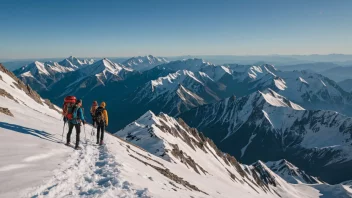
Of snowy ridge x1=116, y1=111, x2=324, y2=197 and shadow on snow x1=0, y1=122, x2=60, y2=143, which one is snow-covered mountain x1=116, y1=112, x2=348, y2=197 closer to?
snowy ridge x1=116, y1=111, x2=324, y2=197

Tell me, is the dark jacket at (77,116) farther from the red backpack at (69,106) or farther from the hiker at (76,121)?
the red backpack at (69,106)

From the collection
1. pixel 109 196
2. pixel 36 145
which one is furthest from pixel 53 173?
pixel 36 145

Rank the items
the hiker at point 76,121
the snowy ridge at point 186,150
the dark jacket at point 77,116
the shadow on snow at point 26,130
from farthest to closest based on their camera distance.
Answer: the snowy ridge at point 186,150 → the dark jacket at point 77,116 → the hiker at point 76,121 → the shadow on snow at point 26,130

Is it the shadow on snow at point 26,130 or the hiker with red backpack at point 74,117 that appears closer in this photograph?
the shadow on snow at point 26,130

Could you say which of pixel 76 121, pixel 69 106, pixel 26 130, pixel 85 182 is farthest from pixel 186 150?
pixel 85 182

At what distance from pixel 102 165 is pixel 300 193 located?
666ft

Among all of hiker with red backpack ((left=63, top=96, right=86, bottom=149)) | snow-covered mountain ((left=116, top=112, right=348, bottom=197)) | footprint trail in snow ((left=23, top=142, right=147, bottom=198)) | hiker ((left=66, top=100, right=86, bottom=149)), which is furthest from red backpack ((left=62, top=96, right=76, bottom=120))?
snow-covered mountain ((left=116, top=112, right=348, bottom=197))

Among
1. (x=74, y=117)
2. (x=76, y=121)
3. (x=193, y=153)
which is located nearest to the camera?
(x=74, y=117)

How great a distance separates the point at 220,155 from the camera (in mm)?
132000

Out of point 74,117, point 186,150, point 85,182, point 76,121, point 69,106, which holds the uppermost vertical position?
point 69,106

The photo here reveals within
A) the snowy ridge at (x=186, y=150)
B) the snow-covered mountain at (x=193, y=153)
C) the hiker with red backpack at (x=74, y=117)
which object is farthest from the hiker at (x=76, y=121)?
the snowy ridge at (x=186, y=150)

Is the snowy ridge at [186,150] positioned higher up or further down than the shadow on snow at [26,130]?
further down

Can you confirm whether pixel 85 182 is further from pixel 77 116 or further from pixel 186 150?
pixel 186 150

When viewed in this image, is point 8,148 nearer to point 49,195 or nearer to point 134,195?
point 49,195
